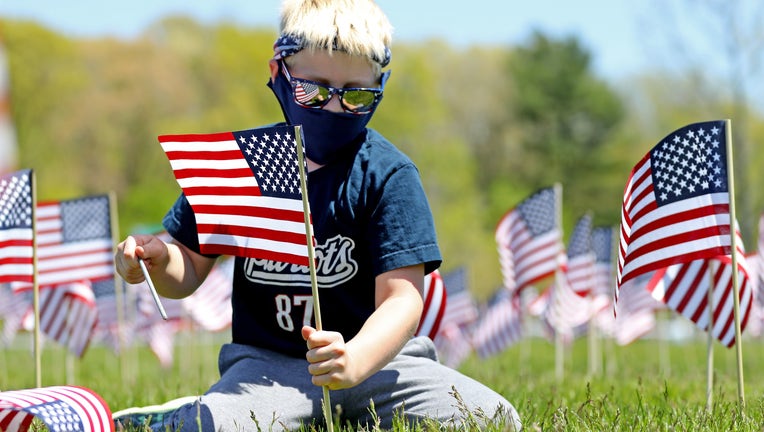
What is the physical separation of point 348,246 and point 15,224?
1619 millimetres

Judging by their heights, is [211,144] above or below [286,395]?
above

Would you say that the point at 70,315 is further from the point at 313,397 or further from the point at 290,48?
the point at 290,48

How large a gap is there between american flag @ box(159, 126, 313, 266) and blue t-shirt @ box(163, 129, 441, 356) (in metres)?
0.32

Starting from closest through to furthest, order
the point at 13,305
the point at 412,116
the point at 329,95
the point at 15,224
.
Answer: the point at 329,95 → the point at 15,224 → the point at 13,305 → the point at 412,116

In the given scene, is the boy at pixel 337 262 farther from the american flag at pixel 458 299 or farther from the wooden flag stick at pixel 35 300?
the american flag at pixel 458 299

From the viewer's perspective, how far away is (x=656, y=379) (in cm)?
615

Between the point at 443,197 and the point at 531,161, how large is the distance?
9018 millimetres

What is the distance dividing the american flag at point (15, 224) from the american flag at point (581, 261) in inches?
267

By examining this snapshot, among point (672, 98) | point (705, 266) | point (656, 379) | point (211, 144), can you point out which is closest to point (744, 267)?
point (705, 266)

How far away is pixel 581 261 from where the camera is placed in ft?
34.9

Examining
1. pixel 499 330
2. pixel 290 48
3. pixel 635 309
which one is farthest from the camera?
pixel 499 330

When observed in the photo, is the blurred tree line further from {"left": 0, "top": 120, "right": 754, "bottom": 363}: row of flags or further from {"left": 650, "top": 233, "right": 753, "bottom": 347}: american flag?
{"left": 650, "top": 233, "right": 753, "bottom": 347}: american flag

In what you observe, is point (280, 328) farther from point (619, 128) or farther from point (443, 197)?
point (619, 128)

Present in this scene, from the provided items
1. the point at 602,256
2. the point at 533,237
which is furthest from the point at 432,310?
the point at 602,256
